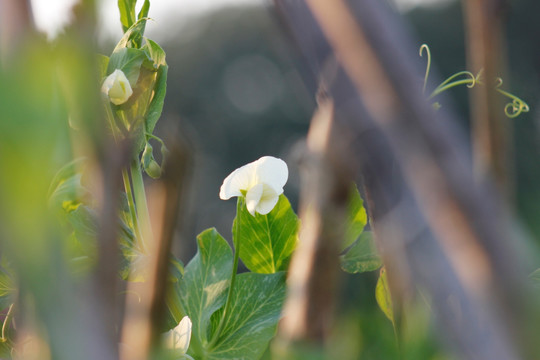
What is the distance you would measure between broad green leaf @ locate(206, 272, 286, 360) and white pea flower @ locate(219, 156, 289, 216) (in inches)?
2.5

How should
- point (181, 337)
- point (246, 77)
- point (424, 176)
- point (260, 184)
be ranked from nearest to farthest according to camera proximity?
1. point (424, 176)
2. point (181, 337)
3. point (260, 184)
4. point (246, 77)

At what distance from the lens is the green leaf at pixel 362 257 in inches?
22.4

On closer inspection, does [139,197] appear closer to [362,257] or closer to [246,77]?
[362,257]

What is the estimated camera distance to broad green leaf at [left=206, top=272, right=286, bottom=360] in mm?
507

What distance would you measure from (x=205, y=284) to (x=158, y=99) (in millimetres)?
174

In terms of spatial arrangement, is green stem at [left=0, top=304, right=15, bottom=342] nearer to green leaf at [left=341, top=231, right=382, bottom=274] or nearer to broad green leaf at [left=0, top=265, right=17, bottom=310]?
broad green leaf at [left=0, top=265, right=17, bottom=310]

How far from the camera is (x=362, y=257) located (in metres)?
0.58

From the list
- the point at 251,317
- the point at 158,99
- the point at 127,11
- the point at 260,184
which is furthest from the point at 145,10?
the point at 251,317

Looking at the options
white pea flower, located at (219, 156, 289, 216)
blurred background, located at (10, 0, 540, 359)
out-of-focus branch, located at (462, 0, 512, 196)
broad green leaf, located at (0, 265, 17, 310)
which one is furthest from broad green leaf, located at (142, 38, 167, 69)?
blurred background, located at (10, 0, 540, 359)

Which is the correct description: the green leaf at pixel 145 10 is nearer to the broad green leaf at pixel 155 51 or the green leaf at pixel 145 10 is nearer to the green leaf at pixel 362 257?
the broad green leaf at pixel 155 51

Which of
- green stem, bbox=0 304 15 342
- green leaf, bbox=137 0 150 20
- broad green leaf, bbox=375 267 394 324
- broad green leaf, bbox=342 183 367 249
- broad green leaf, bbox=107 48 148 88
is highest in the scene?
green leaf, bbox=137 0 150 20

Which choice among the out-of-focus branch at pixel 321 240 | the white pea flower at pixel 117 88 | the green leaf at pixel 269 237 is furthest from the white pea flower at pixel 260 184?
the out-of-focus branch at pixel 321 240

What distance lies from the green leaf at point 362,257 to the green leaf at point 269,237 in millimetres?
54

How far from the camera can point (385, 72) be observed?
0.16 meters
